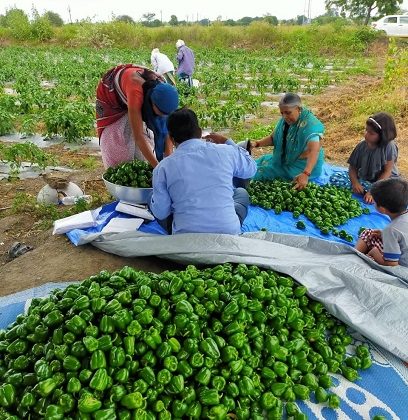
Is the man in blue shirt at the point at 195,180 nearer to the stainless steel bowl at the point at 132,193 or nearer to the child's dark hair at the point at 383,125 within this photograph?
the stainless steel bowl at the point at 132,193

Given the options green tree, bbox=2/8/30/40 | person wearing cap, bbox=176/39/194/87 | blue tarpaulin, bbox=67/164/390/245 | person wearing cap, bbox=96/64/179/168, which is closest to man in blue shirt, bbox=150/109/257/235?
blue tarpaulin, bbox=67/164/390/245

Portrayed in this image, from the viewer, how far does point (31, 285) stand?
3602mm

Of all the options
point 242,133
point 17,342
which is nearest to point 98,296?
point 17,342

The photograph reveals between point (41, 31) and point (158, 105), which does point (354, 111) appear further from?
point (41, 31)

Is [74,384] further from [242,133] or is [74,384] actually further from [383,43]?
[383,43]

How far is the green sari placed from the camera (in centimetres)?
518

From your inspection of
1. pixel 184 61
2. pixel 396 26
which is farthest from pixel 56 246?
pixel 396 26

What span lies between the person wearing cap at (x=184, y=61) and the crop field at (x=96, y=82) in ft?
1.74

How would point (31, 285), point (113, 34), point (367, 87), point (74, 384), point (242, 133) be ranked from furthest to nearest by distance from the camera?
point (113, 34)
point (367, 87)
point (242, 133)
point (31, 285)
point (74, 384)

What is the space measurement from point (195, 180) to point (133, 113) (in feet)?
5.34

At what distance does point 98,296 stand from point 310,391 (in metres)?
1.40

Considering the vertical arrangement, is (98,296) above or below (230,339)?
above

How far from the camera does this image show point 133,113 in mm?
4672

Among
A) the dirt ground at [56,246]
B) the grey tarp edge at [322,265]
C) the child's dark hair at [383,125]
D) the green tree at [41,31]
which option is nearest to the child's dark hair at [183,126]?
the grey tarp edge at [322,265]
